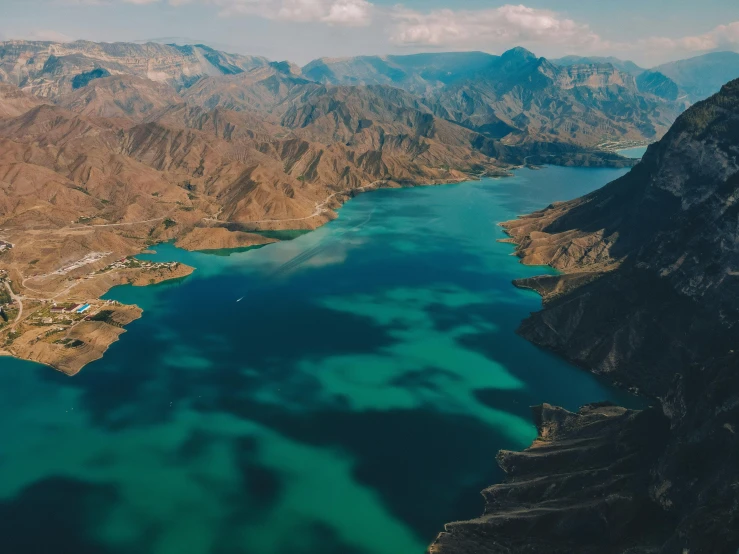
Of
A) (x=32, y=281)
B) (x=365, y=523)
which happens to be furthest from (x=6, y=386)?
(x=365, y=523)

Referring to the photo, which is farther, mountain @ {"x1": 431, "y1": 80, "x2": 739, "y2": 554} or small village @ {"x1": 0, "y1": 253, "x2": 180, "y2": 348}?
small village @ {"x1": 0, "y1": 253, "x2": 180, "y2": 348}

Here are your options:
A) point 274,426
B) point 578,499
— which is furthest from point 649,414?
point 274,426

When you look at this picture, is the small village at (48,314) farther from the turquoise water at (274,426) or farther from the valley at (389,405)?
the turquoise water at (274,426)

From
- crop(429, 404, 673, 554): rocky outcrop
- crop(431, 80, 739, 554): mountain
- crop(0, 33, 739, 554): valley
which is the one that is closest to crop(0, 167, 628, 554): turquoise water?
crop(0, 33, 739, 554): valley

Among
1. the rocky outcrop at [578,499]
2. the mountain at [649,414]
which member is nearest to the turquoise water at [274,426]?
the rocky outcrop at [578,499]

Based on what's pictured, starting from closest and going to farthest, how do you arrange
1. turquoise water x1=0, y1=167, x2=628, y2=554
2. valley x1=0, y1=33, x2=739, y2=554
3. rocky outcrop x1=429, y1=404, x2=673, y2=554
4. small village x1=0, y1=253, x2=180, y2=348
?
rocky outcrop x1=429, y1=404, x2=673, y2=554, valley x1=0, y1=33, x2=739, y2=554, turquoise water x1=0, y1=167, x2=628, y2=554, small village x1=0, y1=253, x2=180, y2=348

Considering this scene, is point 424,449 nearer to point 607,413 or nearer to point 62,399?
point 607,413

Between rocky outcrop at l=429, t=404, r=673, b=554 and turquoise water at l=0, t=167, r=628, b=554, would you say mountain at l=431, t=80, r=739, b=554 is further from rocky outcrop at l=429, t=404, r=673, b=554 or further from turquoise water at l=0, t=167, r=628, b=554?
turquoise water at l=0, t=167, r=628, b=554
